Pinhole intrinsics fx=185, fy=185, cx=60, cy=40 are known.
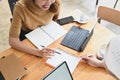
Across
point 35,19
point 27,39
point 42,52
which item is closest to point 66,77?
point 42,52

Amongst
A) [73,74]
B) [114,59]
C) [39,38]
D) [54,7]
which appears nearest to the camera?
[114,59]

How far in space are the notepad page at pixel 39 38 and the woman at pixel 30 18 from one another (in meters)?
0.07

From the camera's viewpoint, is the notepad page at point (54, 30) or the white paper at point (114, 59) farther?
the notepad page at point (54, 30)

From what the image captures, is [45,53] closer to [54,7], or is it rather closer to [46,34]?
[46,34]

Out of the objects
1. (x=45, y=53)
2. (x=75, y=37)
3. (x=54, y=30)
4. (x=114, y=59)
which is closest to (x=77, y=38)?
(x=75, y=37)

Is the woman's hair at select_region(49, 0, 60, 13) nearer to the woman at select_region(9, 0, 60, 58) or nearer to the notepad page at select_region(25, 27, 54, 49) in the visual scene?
the woman at select_region(9, 0, 60, 58)

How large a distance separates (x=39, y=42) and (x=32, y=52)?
13 cm

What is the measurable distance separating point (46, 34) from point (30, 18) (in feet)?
0.61

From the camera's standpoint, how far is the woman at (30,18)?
1.37 m

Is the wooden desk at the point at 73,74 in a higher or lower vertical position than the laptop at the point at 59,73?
lower

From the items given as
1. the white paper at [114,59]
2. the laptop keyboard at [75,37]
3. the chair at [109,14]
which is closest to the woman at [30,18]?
the laptop keyboard at [75,37]

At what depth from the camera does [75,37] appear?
1.50m

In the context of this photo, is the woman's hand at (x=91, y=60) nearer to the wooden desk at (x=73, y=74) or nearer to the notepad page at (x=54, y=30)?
the wooden desk at (x=73, y=74)

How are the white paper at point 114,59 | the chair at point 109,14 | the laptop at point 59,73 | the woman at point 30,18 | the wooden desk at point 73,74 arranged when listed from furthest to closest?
the chair at point 109,14 < the woman at point 30,18 < the wooden desk at point 73,74 < the laptop at point 59,73 < the white paper at point 114,59
